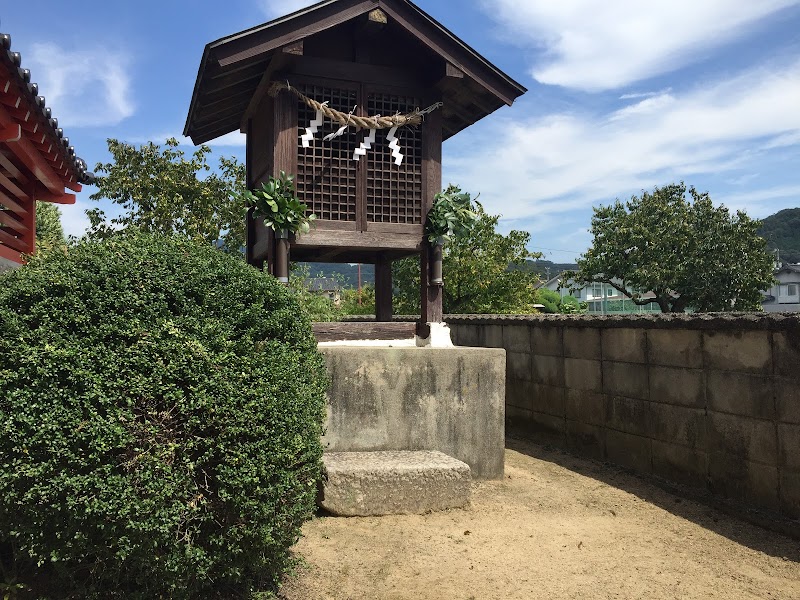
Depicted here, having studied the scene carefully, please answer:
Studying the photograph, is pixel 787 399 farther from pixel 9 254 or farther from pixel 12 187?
pixel 9 254

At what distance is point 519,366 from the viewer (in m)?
9.29

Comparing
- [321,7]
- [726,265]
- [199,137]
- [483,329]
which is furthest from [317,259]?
[726,265]

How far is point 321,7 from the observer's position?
6430 mm

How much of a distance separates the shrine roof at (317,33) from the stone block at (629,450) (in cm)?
406

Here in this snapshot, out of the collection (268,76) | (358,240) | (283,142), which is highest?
(268,76)

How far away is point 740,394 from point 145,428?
4970 millimetres

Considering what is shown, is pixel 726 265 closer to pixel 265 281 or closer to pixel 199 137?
pixel 199 137

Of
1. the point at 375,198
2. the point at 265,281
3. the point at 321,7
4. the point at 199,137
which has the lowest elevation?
the point at 265,281

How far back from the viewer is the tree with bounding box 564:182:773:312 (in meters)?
30.0

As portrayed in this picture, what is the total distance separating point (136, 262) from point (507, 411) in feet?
23.4

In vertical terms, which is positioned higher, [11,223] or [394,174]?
[394,174]

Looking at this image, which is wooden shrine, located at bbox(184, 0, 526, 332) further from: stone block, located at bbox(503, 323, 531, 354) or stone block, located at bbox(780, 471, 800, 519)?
stone block, located at bbox(780, 471, 800, 519)

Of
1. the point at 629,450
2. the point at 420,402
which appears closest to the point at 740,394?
the point at 629,450

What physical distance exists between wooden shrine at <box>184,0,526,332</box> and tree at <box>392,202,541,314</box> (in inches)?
436
